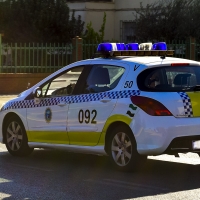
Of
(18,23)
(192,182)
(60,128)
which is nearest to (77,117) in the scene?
(60,128)

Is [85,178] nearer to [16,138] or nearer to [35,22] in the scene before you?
[16,138]

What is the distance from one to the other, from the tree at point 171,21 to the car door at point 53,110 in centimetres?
2375

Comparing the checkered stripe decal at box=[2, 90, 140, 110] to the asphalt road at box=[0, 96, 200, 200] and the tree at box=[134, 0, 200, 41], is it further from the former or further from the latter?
the tree at box=[134, 0, 200, 41]

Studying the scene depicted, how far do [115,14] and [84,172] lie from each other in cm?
3253

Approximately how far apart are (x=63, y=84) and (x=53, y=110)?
1.52ft

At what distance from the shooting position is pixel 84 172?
30.1ft

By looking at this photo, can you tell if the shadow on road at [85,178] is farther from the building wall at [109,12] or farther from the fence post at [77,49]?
the building wall at [109,12]

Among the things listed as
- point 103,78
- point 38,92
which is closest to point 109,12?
point 38,92

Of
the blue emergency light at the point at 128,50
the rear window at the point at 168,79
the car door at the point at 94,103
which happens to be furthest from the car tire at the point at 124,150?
the blue emergency light at the point at 128,50

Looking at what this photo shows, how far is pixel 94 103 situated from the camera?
9.40 metres

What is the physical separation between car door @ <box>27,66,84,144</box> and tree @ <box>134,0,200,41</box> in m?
23.7

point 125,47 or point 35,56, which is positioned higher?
point 35,56

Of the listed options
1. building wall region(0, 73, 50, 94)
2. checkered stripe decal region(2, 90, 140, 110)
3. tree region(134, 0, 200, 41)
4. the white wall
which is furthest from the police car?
the white wall

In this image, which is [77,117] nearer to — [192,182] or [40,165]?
[40,165]
